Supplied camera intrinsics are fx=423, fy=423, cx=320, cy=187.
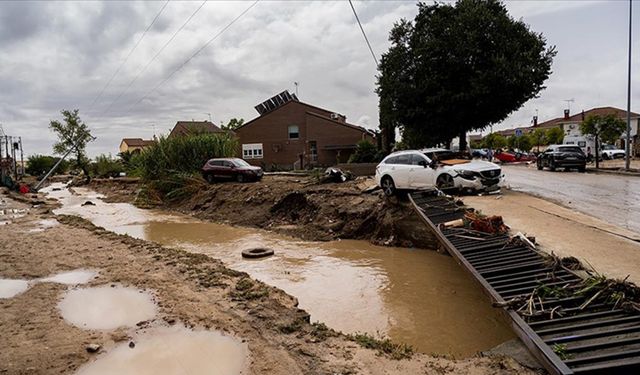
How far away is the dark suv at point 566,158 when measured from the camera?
25.9 m

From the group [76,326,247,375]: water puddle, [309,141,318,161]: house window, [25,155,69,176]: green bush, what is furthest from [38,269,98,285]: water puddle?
[25,155,69,176]: green bush

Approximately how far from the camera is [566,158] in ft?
85.6

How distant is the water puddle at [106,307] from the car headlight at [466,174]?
1036 cm

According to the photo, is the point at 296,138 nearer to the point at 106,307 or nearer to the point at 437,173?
the point at 437,173

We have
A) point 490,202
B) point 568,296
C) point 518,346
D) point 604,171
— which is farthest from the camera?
point 604,171

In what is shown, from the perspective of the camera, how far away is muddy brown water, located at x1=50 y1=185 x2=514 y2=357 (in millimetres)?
6410

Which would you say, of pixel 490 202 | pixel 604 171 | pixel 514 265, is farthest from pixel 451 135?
pixel 514 265

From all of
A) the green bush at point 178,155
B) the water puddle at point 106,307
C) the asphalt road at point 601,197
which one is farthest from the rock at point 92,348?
the green bush at point 178,155

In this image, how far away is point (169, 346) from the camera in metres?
5.18

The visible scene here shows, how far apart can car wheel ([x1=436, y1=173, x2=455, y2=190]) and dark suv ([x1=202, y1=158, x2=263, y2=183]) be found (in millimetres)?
12952

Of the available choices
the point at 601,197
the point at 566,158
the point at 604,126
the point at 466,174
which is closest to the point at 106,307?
the point at 466,174

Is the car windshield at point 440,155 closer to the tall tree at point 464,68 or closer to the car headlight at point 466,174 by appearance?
the car headlight at point 466,174

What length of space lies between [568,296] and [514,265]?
49.7 inches

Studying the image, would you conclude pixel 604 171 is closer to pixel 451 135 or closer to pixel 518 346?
pixel 451 135
